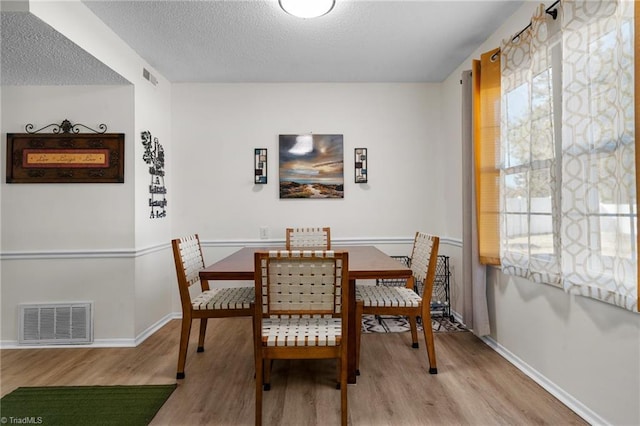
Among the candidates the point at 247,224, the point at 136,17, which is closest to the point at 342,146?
the point at 247,224

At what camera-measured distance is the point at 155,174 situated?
Result: 3.23 m

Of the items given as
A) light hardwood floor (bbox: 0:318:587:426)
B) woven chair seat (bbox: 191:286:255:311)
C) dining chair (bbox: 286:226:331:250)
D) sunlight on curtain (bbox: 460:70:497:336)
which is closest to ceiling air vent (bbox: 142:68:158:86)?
dining chair (bbox: 286:226:331:250)

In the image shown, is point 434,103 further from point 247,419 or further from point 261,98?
point 247,419

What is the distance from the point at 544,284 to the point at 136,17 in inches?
129

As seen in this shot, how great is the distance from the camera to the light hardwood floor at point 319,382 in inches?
70.9

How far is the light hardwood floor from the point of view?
70.9 inches

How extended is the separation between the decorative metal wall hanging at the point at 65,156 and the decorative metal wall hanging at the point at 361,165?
2238mm

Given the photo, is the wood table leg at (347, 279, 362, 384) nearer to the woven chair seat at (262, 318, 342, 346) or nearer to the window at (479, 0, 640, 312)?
the woven chair seat at (262, 318, 342, 346)

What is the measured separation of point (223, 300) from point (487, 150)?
223 cm

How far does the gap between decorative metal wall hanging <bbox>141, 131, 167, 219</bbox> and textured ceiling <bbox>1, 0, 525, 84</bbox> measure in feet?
1.92

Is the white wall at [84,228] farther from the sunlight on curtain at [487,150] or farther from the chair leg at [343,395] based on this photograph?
the sunlight on curtain at [487,150]

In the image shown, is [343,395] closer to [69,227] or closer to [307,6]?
[307,6]

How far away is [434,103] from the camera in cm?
369

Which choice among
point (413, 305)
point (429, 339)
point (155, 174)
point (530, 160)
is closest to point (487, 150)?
point (530, 160)
